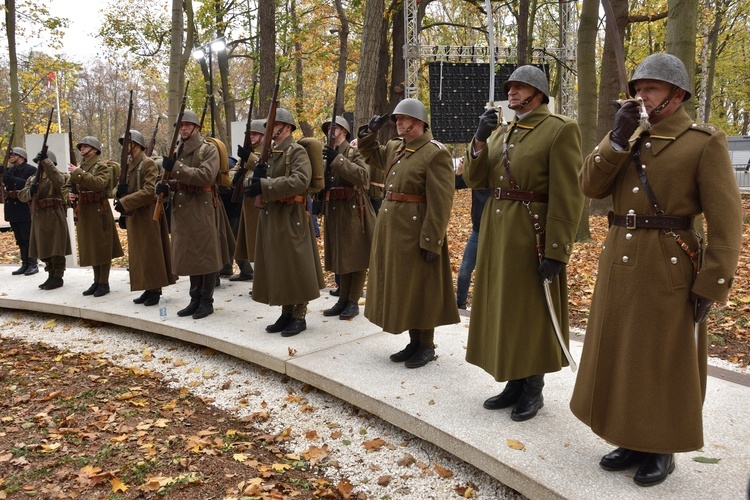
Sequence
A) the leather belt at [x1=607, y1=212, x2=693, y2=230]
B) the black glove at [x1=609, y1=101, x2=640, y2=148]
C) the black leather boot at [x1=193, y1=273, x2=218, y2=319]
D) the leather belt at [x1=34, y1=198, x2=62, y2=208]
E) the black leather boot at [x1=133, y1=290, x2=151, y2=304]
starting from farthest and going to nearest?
the leather belt at [x1=34, y1=198, x2=62, y2=208] < the black leather boot at [x1=133, y1=290, x2=151, y2=304] < the black leather boot at [x1=193, y1=273, x2=218, y2=319] < the leather belt at [x1=607, y1=212, x2=693, y2=230] < the black glove at [x1=609, y1=101, x2=640, y2=148]

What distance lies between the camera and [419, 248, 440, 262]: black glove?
176 inches

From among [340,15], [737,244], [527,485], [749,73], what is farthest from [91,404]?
[749,73]

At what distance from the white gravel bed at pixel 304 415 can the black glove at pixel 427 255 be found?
1.24 m

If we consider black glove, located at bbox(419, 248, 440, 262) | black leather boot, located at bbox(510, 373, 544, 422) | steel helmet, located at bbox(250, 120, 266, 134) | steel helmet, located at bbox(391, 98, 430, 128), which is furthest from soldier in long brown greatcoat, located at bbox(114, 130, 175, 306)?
black leather boot, located at bbox(510, 373, 544, 422)

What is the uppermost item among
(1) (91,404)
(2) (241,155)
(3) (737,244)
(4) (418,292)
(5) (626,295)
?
(2) (241,155)

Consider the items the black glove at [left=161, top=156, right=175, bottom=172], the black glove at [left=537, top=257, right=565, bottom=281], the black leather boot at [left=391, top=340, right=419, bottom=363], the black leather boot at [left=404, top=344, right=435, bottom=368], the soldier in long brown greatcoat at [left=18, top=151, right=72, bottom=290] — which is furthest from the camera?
the soldier in long brown greatcoat at [left=18, top=151, right=72, bottom=290]

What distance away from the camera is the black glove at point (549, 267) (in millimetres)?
3402

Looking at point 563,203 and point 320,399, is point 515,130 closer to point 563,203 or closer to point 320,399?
point 563,203

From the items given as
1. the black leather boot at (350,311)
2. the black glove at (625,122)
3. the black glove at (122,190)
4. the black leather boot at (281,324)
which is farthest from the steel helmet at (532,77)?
the black glove at (122,190)

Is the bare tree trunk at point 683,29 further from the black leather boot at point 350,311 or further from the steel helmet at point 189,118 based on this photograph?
the steel helmet at point 189,118

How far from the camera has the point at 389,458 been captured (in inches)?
154

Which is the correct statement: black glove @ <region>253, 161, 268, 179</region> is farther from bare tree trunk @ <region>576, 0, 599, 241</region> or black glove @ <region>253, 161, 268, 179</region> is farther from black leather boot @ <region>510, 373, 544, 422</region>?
bare tree trunk @ <region>576, 0, 599, 241</region>

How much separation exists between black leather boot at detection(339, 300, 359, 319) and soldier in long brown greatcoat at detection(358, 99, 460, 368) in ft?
5.47

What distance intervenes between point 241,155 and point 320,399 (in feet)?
8.12
